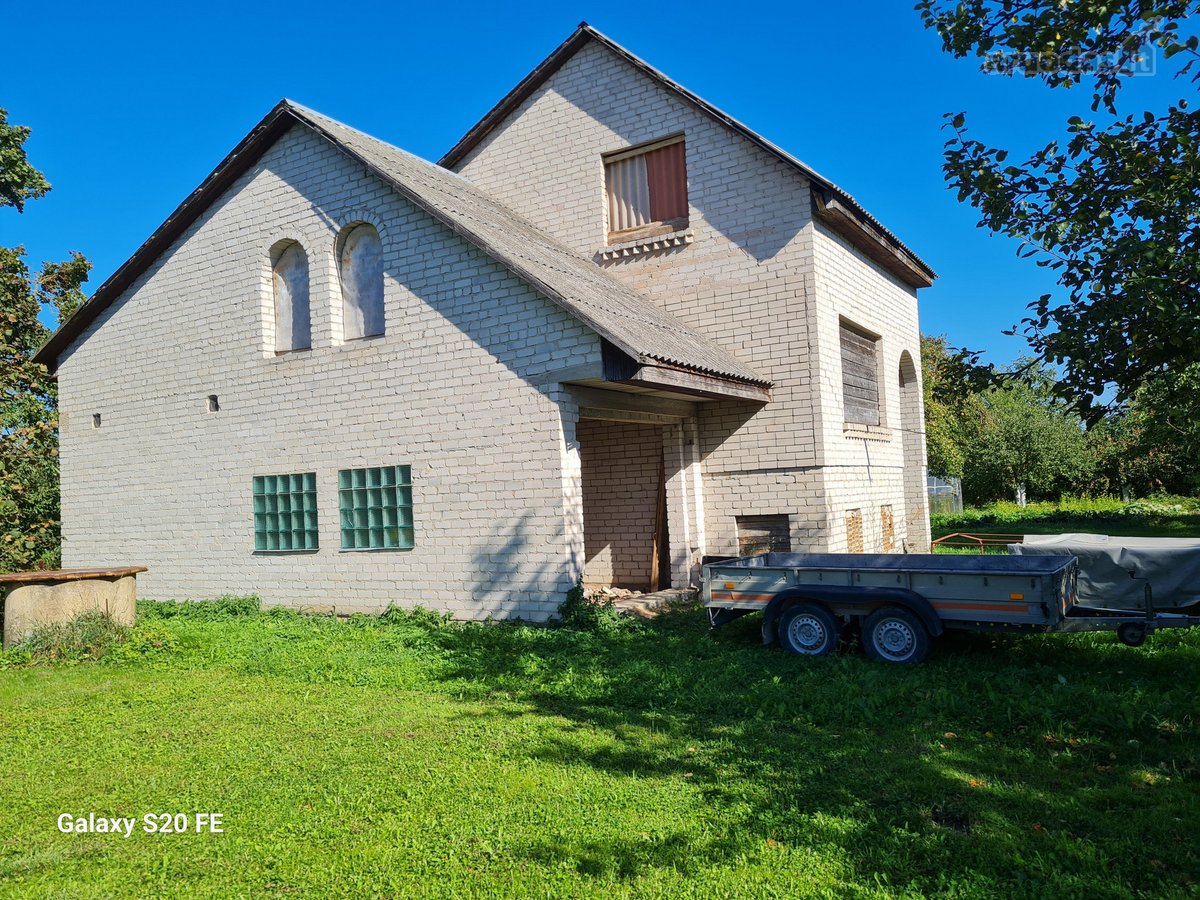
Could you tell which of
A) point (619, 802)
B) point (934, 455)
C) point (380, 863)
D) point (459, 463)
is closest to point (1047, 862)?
point (619, 802)

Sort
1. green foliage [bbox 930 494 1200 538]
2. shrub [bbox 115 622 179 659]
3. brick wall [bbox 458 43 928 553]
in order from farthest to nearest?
green foliage [bbox 930 494 1200 538], brick wall [bbox 458 43 928 553], shrub [bbox 115 622 179 659]

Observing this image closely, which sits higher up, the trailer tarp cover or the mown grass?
the trailer tarp cover

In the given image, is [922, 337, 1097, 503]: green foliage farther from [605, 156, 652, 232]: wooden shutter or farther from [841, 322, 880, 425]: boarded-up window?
[605, 156, 652, 232]: wooden shutter

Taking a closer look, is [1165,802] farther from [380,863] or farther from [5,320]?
[5,320]

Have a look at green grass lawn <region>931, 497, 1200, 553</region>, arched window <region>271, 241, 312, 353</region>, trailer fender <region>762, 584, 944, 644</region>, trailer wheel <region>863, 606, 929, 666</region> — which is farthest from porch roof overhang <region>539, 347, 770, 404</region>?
green grass lawn <region>931, 497, 1200, 553</region>

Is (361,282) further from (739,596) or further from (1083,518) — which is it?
(1083,518)

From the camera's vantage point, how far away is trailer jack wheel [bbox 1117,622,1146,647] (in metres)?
7.73

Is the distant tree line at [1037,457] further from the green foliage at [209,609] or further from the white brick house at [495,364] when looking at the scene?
the green foliage at [209,609]

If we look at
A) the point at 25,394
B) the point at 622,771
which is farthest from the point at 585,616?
the point at 25,394

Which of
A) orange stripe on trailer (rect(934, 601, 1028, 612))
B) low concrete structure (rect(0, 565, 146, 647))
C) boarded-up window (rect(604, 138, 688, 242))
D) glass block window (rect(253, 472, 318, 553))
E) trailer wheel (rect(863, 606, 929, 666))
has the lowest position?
trailer wheel (rect(863, 606, 929, 666))

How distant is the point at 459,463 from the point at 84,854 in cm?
716

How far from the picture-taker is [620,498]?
48.2ft

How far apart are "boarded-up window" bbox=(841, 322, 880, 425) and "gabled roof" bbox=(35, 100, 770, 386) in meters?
2.41

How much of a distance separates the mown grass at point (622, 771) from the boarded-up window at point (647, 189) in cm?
801
